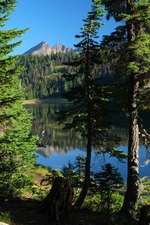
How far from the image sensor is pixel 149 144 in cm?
2086

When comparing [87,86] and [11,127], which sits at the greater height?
[87,86]

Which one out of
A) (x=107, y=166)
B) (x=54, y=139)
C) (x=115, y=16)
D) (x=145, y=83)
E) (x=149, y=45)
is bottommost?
(x=54, y=139)

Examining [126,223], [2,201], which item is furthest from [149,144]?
[2,201]

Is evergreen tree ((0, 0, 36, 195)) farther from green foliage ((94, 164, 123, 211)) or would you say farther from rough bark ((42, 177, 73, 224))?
rough bark ((42, 177, 73, 224))

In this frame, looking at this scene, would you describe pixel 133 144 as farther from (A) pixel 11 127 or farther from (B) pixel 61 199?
(A) pixel 11 127

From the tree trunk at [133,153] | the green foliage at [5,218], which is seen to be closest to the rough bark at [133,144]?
the tree trunk at [133,153]

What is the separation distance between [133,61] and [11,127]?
10654mm

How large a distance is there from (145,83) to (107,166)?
412 cm

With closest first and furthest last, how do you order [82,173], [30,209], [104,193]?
[30,209] → [104,193] → [82,173]

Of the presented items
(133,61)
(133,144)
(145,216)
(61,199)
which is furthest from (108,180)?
(133,61)

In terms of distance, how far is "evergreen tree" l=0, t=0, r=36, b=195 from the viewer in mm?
22547

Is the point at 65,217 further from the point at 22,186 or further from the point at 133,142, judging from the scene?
the point at 22,186

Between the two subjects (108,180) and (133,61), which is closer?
(133,61)

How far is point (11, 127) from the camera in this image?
27016mm
